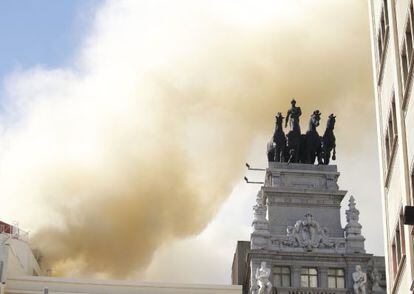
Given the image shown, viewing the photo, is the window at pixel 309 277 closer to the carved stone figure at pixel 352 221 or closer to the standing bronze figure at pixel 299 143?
the carved stone figure at pixel 352 221

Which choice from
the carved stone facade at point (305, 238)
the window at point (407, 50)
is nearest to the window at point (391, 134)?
the window at point (407, 50)

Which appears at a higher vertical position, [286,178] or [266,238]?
[286,178]

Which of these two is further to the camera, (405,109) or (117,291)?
(117,291)

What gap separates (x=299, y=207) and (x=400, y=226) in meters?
51.6

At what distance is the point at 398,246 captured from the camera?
34.5 meters

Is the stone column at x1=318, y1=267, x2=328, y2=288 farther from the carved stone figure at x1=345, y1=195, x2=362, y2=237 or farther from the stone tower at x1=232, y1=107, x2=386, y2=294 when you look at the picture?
the carved stone figure at x1=345, y1=195, x2=362, y2=237

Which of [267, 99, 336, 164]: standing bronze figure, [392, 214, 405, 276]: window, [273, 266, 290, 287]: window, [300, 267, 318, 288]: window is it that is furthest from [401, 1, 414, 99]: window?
[267, 99, 336, 164]: standing bronze figure

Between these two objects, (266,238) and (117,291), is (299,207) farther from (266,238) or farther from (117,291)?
(117,291)

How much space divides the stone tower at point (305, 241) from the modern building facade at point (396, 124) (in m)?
42.8

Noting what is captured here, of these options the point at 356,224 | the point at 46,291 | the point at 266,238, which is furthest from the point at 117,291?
the point at 356,224

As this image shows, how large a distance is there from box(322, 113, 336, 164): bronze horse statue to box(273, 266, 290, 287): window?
1124 centimetres

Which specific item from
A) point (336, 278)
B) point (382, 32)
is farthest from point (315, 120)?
point (382, 32)

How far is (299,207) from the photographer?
85.2 m

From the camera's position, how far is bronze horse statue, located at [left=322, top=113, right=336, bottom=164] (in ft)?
291
